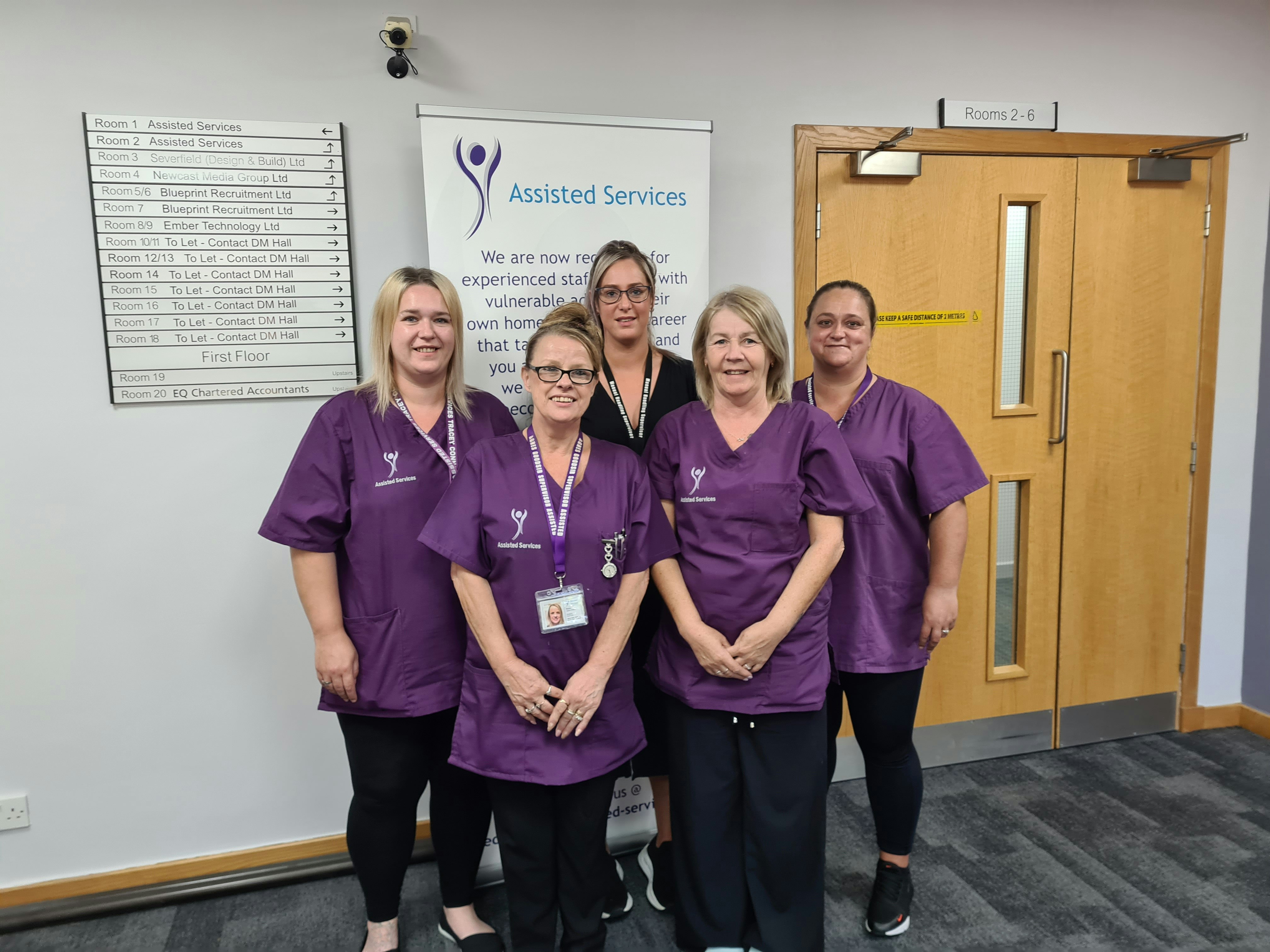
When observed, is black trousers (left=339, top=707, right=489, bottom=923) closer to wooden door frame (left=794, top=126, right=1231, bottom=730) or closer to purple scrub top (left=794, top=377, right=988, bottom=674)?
purple scrub top (left=794, top=377, right=988, bottom=674)

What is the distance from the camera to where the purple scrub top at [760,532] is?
160 centimetres

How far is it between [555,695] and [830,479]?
0.71 metres

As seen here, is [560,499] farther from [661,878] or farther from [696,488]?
[661,878]

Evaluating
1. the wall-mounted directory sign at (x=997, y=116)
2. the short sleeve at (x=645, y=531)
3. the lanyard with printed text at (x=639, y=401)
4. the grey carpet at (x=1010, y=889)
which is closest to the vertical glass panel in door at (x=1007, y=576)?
the grey carpet at (x=1010, y=889)

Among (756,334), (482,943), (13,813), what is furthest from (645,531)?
(13,813)

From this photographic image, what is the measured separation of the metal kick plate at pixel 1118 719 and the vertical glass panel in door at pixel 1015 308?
1.17 metres

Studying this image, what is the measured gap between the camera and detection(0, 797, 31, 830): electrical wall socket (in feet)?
6.65

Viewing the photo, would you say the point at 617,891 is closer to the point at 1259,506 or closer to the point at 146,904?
the point at 146,904

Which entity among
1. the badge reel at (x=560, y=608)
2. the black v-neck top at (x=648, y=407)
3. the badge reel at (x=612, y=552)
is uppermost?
the black v-neck top at (x=648, y=407)

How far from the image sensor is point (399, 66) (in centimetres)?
202

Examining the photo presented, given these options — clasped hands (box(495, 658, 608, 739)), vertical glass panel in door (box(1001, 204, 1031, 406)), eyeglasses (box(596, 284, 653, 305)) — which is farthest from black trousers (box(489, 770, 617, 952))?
vertical glass panel in door (box(1001, 204, 1031, 406))

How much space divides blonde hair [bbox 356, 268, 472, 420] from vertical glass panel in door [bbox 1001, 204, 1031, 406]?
1.83 meters

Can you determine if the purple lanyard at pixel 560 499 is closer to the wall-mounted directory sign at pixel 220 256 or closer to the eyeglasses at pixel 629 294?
the eyeglasses at pixel 629 294

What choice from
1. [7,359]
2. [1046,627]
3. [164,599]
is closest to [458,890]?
[164,599]
